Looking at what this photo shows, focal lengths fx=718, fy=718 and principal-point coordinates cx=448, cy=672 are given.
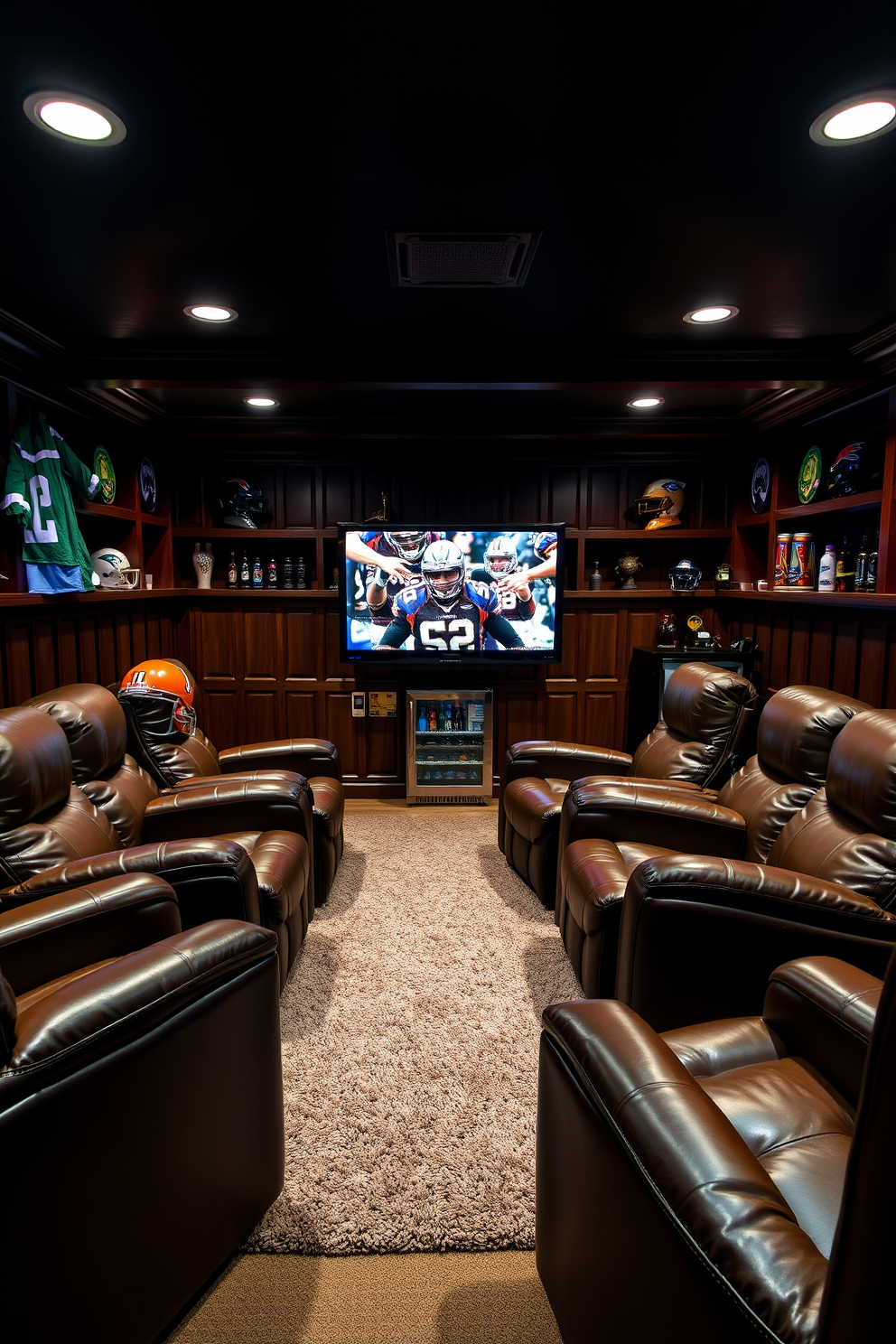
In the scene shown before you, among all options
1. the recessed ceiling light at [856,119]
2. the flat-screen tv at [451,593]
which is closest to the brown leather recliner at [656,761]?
the flat-screen tv at [451,593]

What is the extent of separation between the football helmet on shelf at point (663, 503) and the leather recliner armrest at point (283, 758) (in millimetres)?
2710

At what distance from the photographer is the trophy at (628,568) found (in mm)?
4891

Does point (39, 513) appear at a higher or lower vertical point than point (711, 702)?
higher

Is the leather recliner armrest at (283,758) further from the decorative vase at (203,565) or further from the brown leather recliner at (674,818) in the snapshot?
the decorative vase at (203,565)

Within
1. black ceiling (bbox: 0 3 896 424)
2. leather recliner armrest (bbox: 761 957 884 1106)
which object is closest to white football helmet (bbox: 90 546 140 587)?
black ceiling (bbox: 0 3 896 424)

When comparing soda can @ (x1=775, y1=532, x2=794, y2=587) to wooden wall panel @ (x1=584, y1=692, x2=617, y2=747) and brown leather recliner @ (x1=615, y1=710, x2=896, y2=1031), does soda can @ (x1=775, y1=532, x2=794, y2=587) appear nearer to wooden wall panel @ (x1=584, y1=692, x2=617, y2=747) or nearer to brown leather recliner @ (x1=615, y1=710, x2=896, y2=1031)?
wooden wall panel @ (x1=584, y1=692, x2=617, y2=747)

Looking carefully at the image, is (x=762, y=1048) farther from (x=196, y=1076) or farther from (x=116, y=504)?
(x=116, y=504)

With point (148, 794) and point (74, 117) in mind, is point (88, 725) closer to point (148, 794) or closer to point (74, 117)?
point (148, 794)

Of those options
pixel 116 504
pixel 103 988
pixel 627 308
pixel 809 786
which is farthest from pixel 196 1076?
pixel 116 504

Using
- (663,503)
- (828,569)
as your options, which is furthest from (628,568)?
(828,569)

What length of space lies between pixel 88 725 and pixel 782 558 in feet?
12.1

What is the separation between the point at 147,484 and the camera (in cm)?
452

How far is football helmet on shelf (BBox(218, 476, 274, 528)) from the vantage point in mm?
4797

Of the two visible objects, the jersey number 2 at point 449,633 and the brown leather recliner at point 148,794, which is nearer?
the brown leather recliner at point 148,794
